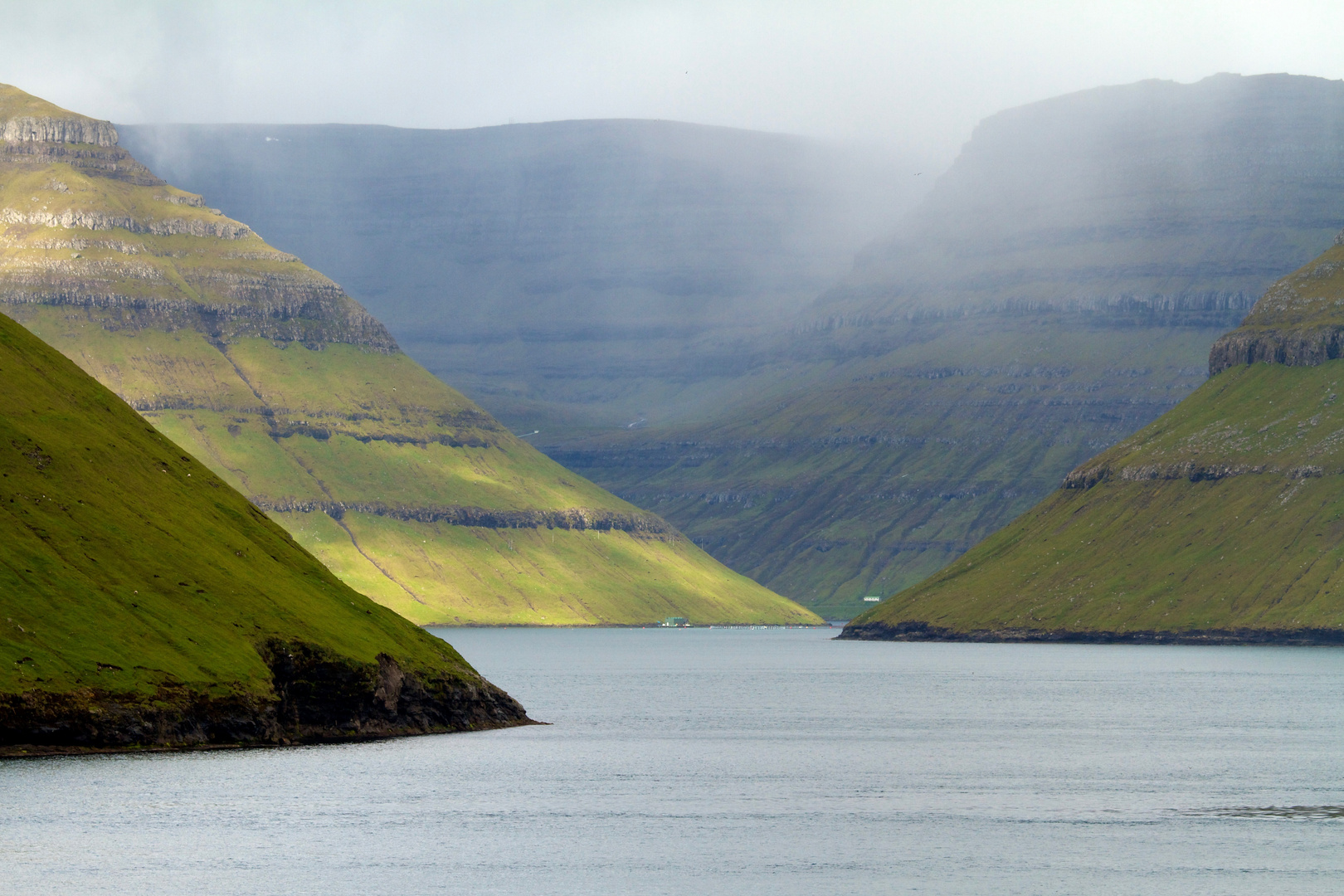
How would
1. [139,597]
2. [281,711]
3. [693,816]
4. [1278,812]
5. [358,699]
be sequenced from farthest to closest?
[358,699], [281,711], [139,597], [1278,812], [693,816]

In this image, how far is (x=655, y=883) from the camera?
86.7 m

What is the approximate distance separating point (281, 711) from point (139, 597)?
50.3 feet

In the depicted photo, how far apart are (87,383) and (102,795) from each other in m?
74.8

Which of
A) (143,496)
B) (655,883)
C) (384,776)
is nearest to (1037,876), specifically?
(655,883)

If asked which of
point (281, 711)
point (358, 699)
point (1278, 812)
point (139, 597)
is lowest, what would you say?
point (358, 699)

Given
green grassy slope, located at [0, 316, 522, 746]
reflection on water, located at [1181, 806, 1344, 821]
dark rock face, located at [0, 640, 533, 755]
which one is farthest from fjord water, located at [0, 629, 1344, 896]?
green grassy slope, located at [0, 316, 522, 746]

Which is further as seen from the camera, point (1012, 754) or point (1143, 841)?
point (1012, 754)

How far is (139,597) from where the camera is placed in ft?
440

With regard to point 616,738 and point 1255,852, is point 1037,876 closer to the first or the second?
point 1255,852

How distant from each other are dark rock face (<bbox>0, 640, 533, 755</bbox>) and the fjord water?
2.70m

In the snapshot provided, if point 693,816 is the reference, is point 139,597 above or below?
above

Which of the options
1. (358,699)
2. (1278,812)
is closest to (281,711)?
(358,699)

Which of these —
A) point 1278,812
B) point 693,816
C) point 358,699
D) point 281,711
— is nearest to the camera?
point 693,816

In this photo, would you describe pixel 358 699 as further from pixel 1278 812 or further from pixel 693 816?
pixel 1278 812
